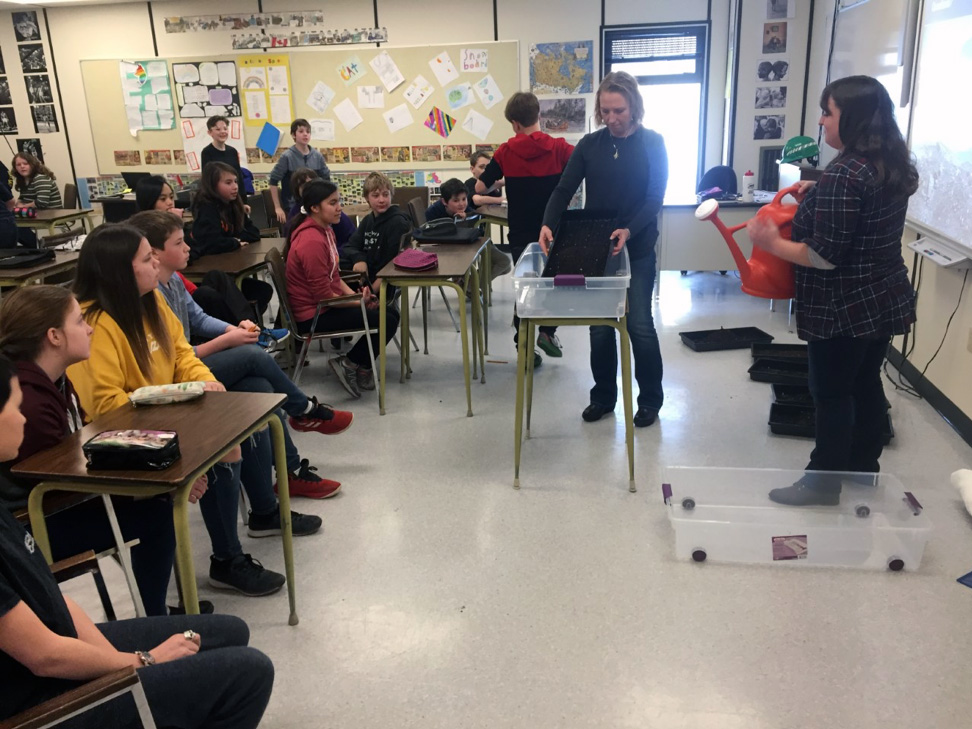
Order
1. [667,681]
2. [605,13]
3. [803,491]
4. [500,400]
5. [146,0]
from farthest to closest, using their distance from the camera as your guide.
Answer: [146,0] → [605,13] → [500,400] → [803,491] → [667,681]

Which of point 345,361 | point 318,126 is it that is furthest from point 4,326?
point 318,126

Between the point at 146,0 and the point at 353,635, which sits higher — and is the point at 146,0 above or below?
above

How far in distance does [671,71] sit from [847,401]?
5439 millimetres

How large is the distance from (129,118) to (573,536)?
24.2 feet

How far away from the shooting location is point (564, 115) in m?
7.25

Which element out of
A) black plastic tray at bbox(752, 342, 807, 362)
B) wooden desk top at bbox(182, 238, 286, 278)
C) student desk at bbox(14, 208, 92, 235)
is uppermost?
wooden desk top at bbox(182, 238, 286, 278)

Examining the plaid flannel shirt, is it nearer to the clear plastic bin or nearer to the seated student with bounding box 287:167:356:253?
the clear plastic bin

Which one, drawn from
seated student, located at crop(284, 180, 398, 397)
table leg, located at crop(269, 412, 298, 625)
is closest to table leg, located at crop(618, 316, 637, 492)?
table leg, located at crop(269, 412, 298, 625)

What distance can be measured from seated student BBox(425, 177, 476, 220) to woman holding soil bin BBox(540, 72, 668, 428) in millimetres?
1839

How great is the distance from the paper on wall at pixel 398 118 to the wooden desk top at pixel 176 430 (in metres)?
6.04

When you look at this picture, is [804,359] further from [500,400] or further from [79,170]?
[79,170]

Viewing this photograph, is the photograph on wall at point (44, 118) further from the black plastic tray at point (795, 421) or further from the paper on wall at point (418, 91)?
the black plastic tray at point (795, 421)

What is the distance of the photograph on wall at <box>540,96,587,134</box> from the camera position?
721 cm

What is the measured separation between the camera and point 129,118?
7.86 metres
